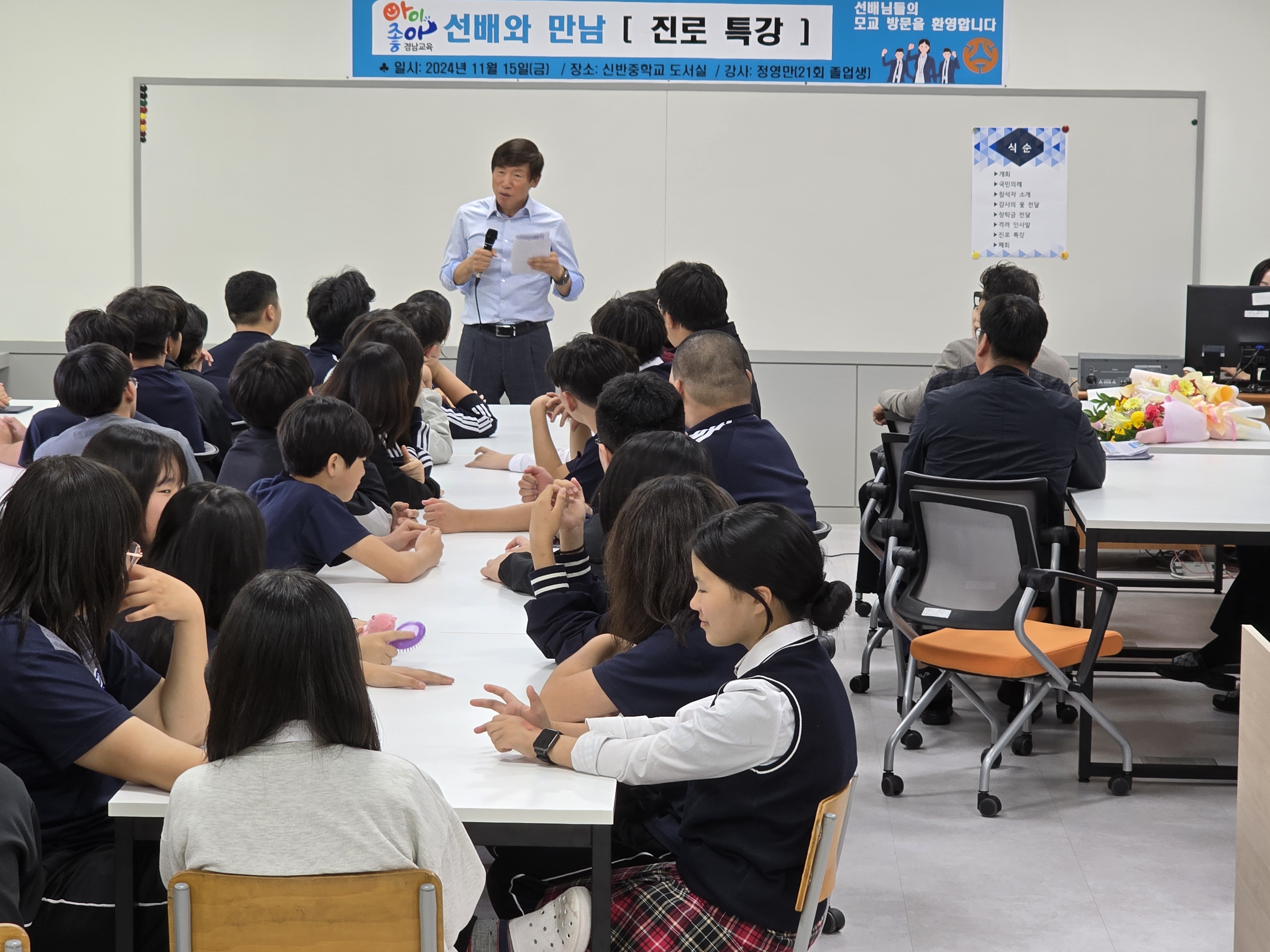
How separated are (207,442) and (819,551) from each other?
2.99 meters

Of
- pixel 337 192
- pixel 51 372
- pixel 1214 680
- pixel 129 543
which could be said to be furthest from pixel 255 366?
pixel 51 372

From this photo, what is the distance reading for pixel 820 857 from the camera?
1.68 meters

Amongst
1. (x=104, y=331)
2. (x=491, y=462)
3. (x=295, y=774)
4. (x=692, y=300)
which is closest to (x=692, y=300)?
(x=692, y=300)

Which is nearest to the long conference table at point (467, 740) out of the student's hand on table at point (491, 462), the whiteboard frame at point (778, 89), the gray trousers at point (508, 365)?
the student's hand on table at point (491, 462)

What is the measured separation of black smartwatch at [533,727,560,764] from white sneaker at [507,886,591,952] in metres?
0.19

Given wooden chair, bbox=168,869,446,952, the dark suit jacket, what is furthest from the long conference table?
the dark suit jacket

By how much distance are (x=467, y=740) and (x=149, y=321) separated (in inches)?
103

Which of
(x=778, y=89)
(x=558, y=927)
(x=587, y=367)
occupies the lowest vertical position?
(x=558, y=927)

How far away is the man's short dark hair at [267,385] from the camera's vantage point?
316 cm

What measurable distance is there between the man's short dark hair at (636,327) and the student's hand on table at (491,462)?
1.67 feet

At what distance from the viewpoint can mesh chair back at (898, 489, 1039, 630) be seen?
3232mm

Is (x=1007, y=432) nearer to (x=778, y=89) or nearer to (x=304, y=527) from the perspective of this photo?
(x=304, y=527)

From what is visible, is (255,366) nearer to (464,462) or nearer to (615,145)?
(464,462)

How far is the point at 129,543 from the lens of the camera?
178 cm
